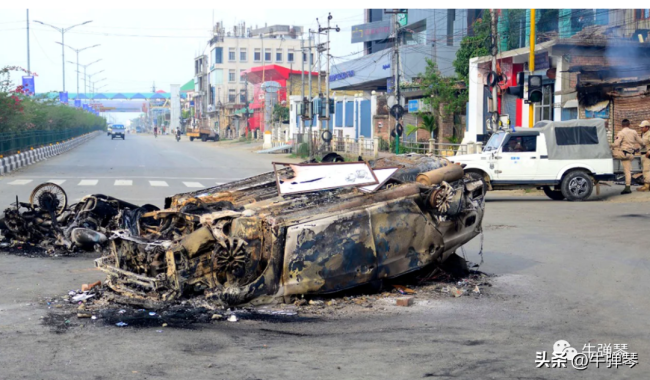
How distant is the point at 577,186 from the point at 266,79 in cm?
7786

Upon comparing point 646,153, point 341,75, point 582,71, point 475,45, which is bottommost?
point 646,153

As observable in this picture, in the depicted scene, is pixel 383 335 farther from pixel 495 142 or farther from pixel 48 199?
pixel 495 142

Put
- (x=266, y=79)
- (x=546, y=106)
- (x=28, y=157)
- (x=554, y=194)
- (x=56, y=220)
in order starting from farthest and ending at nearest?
(x=266, y=79) < (x=28, y=157) < (x=546, y=106) < (x=554, y=194) < (x=56, y=220)

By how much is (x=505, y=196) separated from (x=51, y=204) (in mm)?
12681

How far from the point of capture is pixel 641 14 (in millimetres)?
27344

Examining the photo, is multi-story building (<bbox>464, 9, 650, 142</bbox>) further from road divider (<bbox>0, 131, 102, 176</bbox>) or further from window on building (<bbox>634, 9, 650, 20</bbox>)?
road divider (<bbox>0, 131, 102, 176</bbox>)

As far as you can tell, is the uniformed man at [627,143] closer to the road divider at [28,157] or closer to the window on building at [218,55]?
the road divider at [28,157]

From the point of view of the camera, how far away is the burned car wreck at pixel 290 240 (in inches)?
269

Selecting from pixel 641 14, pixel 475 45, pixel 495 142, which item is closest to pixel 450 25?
pixel 475 45

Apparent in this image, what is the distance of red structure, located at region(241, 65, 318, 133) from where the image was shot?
8219 centimetres

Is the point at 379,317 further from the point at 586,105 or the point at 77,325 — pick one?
the point at 586,105

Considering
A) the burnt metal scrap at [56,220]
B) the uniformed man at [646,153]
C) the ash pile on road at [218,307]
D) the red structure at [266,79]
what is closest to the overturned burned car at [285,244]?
the ash pile on road at [218,307]

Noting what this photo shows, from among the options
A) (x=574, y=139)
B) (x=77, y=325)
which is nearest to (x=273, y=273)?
(x=77, y=325)

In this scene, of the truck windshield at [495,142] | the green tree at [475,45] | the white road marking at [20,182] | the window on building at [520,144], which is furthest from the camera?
the green tree at [475,45]
